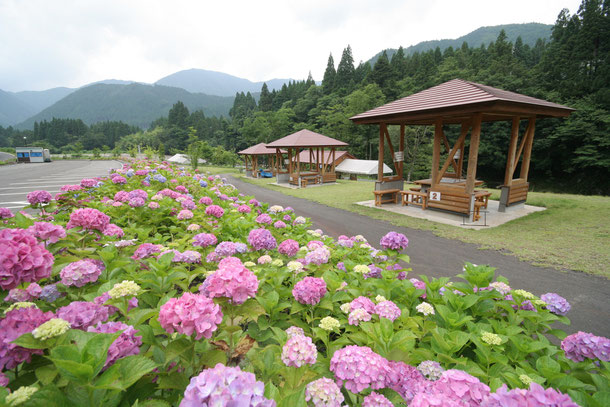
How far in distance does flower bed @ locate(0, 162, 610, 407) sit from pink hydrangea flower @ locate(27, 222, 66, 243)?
0.05 ft

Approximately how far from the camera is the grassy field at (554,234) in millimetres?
5469

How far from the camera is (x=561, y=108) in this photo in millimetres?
9789

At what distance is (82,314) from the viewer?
1124mm

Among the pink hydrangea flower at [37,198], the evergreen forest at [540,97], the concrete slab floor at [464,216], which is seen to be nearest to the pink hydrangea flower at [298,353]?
the pink hydrangea flower at [37,198]

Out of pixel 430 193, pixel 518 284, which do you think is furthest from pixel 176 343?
pixel 430 193

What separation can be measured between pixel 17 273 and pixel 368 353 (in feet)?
4.94

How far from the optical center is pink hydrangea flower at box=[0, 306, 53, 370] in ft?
2.92

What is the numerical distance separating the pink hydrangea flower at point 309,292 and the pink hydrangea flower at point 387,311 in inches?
13.9

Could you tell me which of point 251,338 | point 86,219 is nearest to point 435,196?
point 251,338

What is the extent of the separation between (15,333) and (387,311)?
1.61 m

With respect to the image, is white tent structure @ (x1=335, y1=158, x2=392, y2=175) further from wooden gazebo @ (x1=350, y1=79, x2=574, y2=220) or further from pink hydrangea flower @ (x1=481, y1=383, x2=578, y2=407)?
pink hydrangea flower @ (x1=481, y1=383, x2=578, y2=407)

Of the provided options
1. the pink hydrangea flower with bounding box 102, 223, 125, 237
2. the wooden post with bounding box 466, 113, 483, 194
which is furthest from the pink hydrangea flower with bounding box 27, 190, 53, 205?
the wooden post with bounding box 466, 113, 483, 194

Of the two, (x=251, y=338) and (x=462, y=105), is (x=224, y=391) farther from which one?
(x=462, y=105)

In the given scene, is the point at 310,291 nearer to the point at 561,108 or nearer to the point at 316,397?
the point at 316,397
